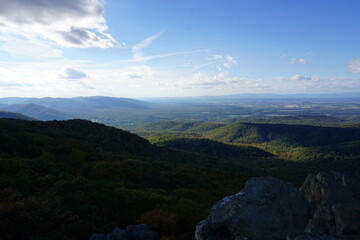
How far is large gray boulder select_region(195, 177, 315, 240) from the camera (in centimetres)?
898

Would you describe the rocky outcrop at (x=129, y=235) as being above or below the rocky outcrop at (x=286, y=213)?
below

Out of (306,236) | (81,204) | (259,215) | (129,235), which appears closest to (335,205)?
(306,236)

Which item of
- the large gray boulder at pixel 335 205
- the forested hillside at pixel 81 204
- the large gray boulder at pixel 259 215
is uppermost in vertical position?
the large gray boulder at pixel 335 205

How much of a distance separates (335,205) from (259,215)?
3.07 m

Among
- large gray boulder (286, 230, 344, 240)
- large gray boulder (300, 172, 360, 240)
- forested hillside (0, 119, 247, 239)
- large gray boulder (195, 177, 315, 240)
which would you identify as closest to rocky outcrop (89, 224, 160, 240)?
forested hillside (0, 119, 247, 239)

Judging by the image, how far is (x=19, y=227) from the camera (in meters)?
9.85

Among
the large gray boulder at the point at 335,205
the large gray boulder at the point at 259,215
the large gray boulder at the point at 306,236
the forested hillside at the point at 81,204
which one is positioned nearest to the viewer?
the large gray boulder at the point at 306,236

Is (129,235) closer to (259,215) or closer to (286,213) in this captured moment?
(259,215)

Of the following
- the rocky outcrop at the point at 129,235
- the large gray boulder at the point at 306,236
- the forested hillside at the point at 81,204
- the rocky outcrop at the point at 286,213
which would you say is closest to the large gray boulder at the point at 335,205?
the rocky outcrop at the point at 286,213

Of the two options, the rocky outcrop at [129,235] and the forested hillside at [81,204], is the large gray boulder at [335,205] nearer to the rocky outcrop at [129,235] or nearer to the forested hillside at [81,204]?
the forested hillside at [81,204]

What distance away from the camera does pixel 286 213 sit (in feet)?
31.6

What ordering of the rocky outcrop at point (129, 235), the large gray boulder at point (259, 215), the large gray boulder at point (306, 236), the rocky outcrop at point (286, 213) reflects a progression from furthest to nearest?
the rocky outcrop at point (129, 235)
the large gray boulder at point (259, 215)
the rocky outcrop at point (286, 213)
the large gray boulder at point (306, 236)

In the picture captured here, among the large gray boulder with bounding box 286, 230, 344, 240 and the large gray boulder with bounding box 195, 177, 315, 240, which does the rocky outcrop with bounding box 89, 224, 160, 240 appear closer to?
the large gray boulder with bounding box 195, 177, 315, 240

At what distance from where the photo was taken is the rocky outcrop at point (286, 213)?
780cm
